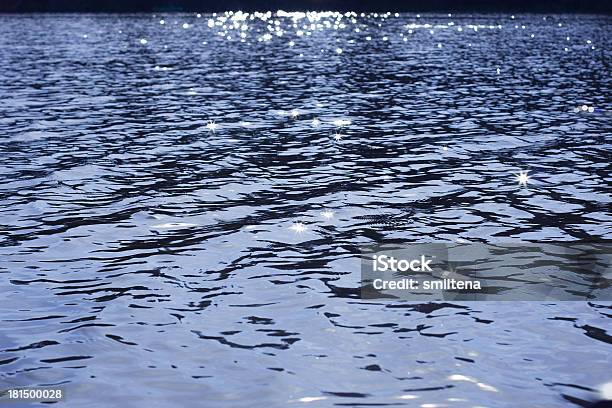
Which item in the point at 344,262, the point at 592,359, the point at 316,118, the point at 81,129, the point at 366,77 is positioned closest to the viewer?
the point at 592,359

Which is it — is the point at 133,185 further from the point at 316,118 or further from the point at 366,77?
the point at 366,77

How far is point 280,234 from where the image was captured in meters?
20.3

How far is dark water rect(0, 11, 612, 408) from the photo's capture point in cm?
1277

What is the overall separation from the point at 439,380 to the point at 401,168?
16.1 m

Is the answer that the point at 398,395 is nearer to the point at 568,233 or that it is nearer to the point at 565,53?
the point at 568,233

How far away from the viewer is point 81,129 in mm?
37406

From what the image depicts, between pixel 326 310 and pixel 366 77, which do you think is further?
pixel 366 77

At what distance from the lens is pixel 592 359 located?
1327cm

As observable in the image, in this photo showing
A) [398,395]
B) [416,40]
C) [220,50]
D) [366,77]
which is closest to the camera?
[398,395]

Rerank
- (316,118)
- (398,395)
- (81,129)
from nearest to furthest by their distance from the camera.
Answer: (398,395) → (81,129) → (316,118)

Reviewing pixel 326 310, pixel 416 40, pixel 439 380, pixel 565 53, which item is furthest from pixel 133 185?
pixel 416 40

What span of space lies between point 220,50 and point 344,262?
76354 millimetres

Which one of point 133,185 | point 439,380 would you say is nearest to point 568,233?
point 439,380

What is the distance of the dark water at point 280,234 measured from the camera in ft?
41.9
